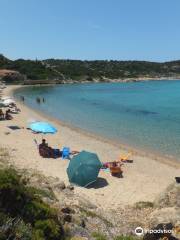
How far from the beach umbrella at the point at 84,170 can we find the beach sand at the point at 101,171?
37 cm

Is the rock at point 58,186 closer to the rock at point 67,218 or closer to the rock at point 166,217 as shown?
the rock at point 67,218

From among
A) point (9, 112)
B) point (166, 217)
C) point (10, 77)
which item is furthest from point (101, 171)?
point (10, 77)

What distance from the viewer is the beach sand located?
47.0ft

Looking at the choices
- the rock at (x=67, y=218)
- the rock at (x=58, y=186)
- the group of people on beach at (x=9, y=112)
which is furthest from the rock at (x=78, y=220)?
the group of people on beach at (x=9, y=112)

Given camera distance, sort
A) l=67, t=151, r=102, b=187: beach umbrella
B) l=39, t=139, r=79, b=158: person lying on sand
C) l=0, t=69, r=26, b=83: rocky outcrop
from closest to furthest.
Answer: l=67, t=151, r=102, b=187: beach umbrella < l=39, t=139, r=79, b=158: person lying on sand < l=0, t=69, r=26, b=83: rocky outcrop

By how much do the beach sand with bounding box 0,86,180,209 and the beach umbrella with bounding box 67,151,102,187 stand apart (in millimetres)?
374

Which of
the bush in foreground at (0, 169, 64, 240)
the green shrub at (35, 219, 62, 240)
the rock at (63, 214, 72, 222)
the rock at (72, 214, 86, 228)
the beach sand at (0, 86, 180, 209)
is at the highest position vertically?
the bush in foreground at (0, 169, 64, 240)

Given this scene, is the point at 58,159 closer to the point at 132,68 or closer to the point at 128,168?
the point at 128,168

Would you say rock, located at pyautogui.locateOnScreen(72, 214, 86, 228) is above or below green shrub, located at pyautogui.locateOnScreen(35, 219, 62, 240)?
below

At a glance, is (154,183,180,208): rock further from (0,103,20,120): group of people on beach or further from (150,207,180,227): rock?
(0,103,20,120): group of people on beach

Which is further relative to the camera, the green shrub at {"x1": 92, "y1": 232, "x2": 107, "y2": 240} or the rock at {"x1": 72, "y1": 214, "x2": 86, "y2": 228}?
the rock at {"x1": 72, "y1": 214, "x2": 86, "y2": 228}

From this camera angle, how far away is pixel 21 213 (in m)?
8.20

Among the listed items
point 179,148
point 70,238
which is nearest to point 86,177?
point 70,238

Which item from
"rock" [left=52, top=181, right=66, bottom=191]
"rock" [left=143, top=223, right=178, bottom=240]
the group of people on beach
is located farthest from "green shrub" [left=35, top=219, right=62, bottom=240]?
the group of people on beach
